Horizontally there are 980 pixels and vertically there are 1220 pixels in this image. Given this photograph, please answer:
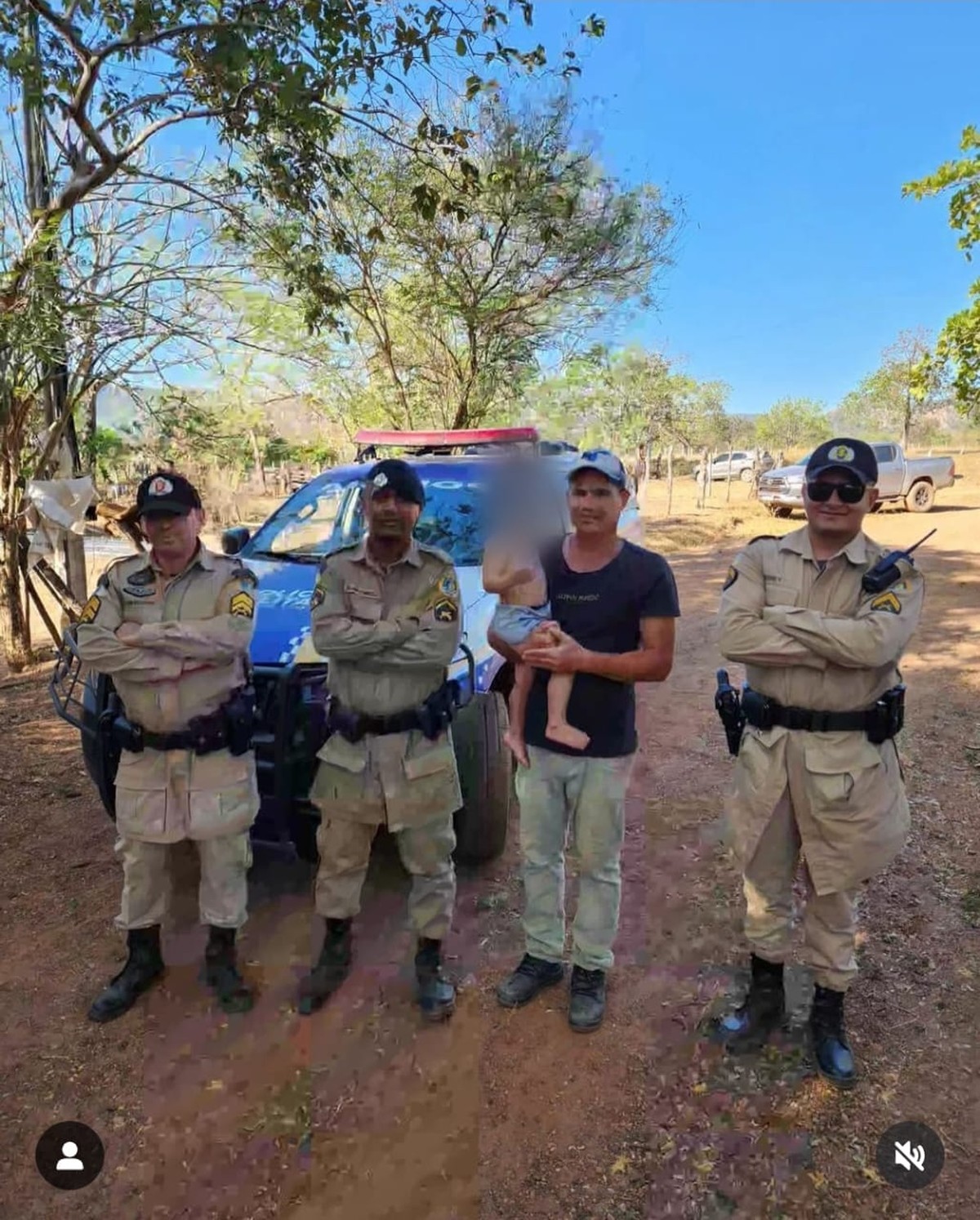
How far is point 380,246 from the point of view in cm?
1055

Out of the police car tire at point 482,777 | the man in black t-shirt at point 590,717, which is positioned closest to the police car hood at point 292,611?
the police car tire at point 482,777

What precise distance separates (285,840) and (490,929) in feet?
2.88

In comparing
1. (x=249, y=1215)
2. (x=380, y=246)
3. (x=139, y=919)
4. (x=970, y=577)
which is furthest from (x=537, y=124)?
(x=249, y=1215)

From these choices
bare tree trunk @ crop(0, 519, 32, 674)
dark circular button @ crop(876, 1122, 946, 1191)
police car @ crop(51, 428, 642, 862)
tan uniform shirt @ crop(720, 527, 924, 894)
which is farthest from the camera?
bare tree trunk @ crop(0, 519, 32, 674)

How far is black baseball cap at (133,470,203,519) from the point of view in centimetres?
274

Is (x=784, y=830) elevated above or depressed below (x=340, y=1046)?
above

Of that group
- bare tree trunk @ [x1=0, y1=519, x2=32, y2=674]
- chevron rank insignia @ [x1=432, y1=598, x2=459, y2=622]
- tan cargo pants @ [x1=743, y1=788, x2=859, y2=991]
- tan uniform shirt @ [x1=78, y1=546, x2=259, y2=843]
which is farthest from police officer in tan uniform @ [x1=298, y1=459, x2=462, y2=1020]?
bare tree trunk @ [x1=0, y1=519, x2=32, y2=674]

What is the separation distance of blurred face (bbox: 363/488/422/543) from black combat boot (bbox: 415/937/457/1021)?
1.41 meters

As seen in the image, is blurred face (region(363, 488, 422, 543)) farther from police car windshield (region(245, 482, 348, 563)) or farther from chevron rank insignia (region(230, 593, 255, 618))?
police car windshield (region(245, 482, 348, 563))

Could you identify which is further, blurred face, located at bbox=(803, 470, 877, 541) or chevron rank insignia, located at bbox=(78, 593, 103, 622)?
chevron rank insignia, located at bbox=(78, 593, 103, 622)

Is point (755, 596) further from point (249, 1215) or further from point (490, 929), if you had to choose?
point (249, 1215)

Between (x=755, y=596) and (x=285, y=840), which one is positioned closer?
(x=755, y=596)

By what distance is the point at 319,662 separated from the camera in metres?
Result: 3.18

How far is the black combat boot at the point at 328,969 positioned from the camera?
2.82 meters
